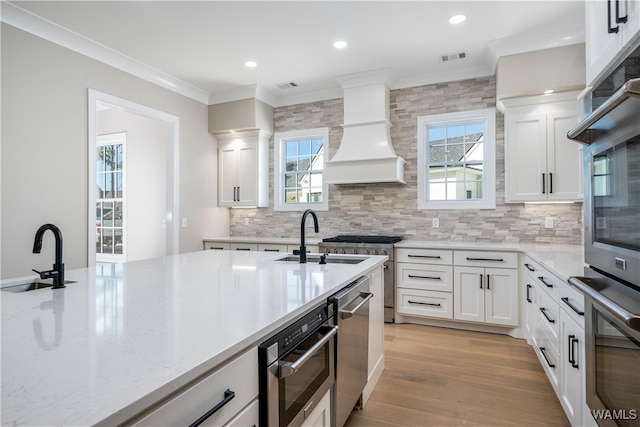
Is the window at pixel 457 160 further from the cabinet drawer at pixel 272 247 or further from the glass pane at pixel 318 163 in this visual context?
the cabinet drawer at pixel 272 247

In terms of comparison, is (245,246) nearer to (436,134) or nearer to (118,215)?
(118,215)

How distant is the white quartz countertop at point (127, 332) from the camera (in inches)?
24.6

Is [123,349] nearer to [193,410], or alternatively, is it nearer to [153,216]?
[193,410]

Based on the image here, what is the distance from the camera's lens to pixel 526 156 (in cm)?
354

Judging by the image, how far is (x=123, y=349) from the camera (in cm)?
84

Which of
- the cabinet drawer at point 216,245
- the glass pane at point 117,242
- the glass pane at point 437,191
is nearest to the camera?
the glass pane at point 437,191

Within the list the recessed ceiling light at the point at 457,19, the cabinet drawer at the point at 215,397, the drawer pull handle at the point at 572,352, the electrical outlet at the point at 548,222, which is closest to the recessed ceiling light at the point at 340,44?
the recessed ceiling light at the point at 457,19

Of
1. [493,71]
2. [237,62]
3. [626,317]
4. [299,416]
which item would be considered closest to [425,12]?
[493,71]

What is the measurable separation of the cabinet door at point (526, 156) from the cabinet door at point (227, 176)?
3536 millimetres

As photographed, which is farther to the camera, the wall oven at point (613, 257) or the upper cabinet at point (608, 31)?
the upper cabinet at point (608, 31)

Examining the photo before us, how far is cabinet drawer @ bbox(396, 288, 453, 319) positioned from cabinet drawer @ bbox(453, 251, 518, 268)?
39 cm

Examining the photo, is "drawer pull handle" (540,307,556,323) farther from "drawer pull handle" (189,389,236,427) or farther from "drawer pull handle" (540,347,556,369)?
"drawer pull handle" (189,389,236,427)

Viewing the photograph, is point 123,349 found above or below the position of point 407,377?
above

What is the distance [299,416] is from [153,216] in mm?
4970
